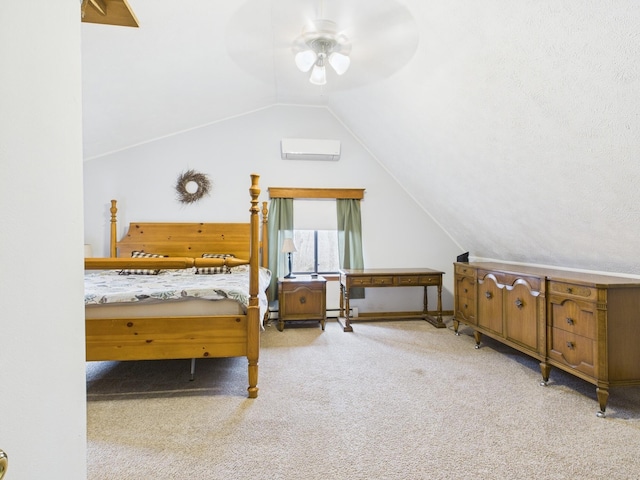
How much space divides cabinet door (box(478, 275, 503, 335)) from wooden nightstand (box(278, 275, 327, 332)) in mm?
1761

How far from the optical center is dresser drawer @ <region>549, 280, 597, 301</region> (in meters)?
2.34

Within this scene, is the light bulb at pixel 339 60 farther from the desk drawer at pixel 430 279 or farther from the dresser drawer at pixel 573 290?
the desk drawer at pixel 430 279

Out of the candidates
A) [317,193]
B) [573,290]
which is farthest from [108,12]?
[317,193]

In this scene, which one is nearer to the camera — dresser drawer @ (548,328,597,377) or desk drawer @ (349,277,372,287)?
dresser drawer @ (548,328,597,377)

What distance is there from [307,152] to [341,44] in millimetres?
2240

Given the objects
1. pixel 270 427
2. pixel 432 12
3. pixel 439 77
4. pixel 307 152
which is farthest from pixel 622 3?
pixel 307 152

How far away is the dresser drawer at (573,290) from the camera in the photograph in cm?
234

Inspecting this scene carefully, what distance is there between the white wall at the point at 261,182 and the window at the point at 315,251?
0.48 metres

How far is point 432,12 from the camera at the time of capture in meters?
2.27

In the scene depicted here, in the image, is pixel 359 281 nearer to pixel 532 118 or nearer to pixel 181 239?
pixel 181 239

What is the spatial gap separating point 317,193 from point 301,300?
1.52m

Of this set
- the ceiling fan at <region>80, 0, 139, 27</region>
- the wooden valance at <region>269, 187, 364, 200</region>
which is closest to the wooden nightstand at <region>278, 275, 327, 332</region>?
the wooden valance at <region>269, 187, 364, 200</region>

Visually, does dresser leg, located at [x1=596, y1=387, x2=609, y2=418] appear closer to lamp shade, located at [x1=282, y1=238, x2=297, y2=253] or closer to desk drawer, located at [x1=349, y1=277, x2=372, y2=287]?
desk drawer, located at [x1=349, y1=277, x2=372, y2=287]

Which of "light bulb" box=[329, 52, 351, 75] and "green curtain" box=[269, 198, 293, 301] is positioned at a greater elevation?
"light bulb" box=[329, 52, 351, 75]
